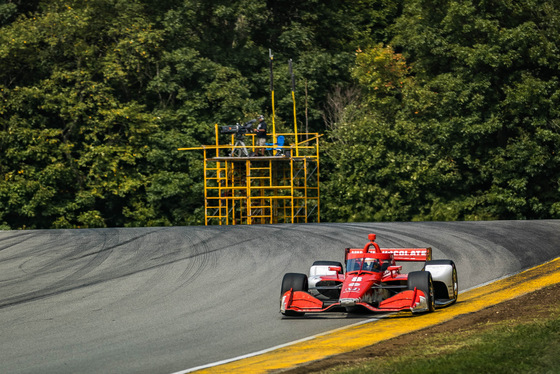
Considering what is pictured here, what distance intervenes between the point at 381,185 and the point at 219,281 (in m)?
24.9

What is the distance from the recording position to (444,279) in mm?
14141

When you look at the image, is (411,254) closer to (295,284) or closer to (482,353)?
(295,284)

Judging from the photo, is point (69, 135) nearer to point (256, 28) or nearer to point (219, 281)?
point (256, 28)

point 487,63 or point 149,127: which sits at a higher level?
point 487,63

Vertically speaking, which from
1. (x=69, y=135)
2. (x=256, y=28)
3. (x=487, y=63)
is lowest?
(x=69, y=135)

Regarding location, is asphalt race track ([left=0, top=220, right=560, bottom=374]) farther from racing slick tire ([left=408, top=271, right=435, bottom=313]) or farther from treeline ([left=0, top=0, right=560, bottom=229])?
treeline ([left=0, top=0, right=560, bottom=229])

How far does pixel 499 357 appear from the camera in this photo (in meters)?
9.08

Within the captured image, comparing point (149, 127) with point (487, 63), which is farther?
point (149, 127)

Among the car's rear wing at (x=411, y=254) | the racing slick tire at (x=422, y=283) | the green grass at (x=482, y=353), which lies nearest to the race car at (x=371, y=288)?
the racing slick tire at (x=422, y=283)

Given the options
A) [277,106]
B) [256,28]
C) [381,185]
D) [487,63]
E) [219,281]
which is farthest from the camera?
[256,28]

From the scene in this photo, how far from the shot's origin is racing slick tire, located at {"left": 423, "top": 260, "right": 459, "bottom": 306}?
14.0 m

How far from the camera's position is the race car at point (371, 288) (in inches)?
498

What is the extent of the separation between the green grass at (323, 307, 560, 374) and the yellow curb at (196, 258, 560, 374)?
88cm

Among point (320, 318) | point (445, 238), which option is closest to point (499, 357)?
point (320, 318)
